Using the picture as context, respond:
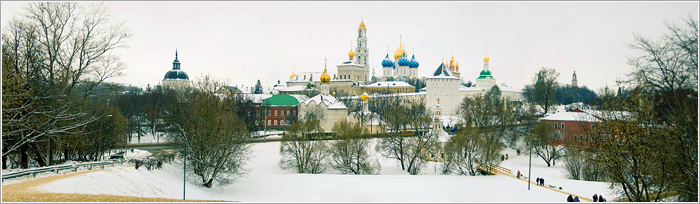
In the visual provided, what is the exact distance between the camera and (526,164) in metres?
36.9

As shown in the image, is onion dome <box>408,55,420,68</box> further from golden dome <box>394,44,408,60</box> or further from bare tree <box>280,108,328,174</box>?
bare tree <box>280,108,328,174</box>

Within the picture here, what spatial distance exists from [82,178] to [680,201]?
17.3m

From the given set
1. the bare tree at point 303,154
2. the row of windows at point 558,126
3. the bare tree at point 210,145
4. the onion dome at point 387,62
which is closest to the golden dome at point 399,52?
the onion dome at point 387,62

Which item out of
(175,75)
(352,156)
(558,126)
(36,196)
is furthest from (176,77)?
(36,196)

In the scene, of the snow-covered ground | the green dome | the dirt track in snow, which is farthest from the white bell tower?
the dirt track in snow

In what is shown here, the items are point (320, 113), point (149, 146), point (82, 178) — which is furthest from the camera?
point (320, 113)

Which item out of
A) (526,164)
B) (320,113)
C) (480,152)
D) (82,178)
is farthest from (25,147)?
(320,113)

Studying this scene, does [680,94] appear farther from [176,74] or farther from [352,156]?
[176,74]

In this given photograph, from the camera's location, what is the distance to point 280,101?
62.8 metres

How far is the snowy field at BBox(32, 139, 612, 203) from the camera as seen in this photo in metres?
16.7

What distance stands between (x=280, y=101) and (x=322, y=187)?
4136 cm

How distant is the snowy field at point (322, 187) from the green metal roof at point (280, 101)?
3268 centimetres

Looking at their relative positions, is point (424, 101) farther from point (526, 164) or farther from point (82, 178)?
point (82, 178)

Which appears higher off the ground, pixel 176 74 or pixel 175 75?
pixel 176 74
